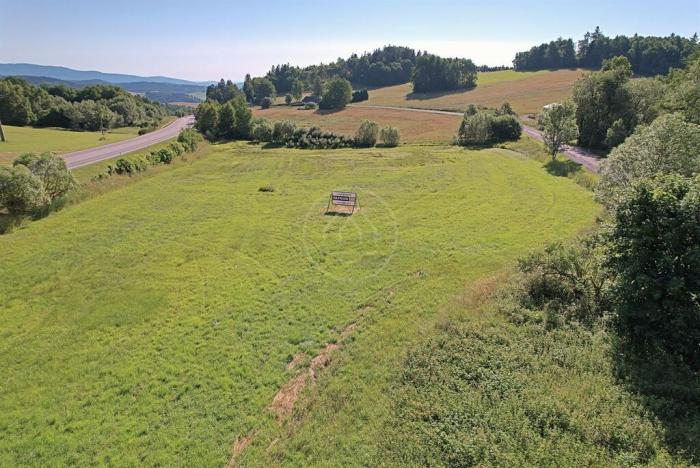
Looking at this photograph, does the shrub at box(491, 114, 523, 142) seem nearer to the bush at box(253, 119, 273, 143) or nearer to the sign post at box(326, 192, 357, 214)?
the bush at box(253, 119, 273, 143)

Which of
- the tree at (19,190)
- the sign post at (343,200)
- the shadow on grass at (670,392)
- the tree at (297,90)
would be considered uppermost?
the tree at (297,90)

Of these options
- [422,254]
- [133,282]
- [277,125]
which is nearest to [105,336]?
[133,282]

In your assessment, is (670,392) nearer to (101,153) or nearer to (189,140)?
(101,153)

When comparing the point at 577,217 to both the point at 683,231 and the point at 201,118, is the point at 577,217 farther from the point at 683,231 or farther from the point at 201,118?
the point at 201,118

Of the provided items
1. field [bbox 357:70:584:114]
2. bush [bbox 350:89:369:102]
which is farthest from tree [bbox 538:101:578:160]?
bush [bbox 350:89:369:102]

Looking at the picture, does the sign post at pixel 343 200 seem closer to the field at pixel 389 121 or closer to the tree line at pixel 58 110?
the field at pixel 389 121

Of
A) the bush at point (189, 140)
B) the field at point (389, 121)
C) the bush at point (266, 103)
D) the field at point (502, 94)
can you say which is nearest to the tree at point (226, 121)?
the bush at point (189, 140)
